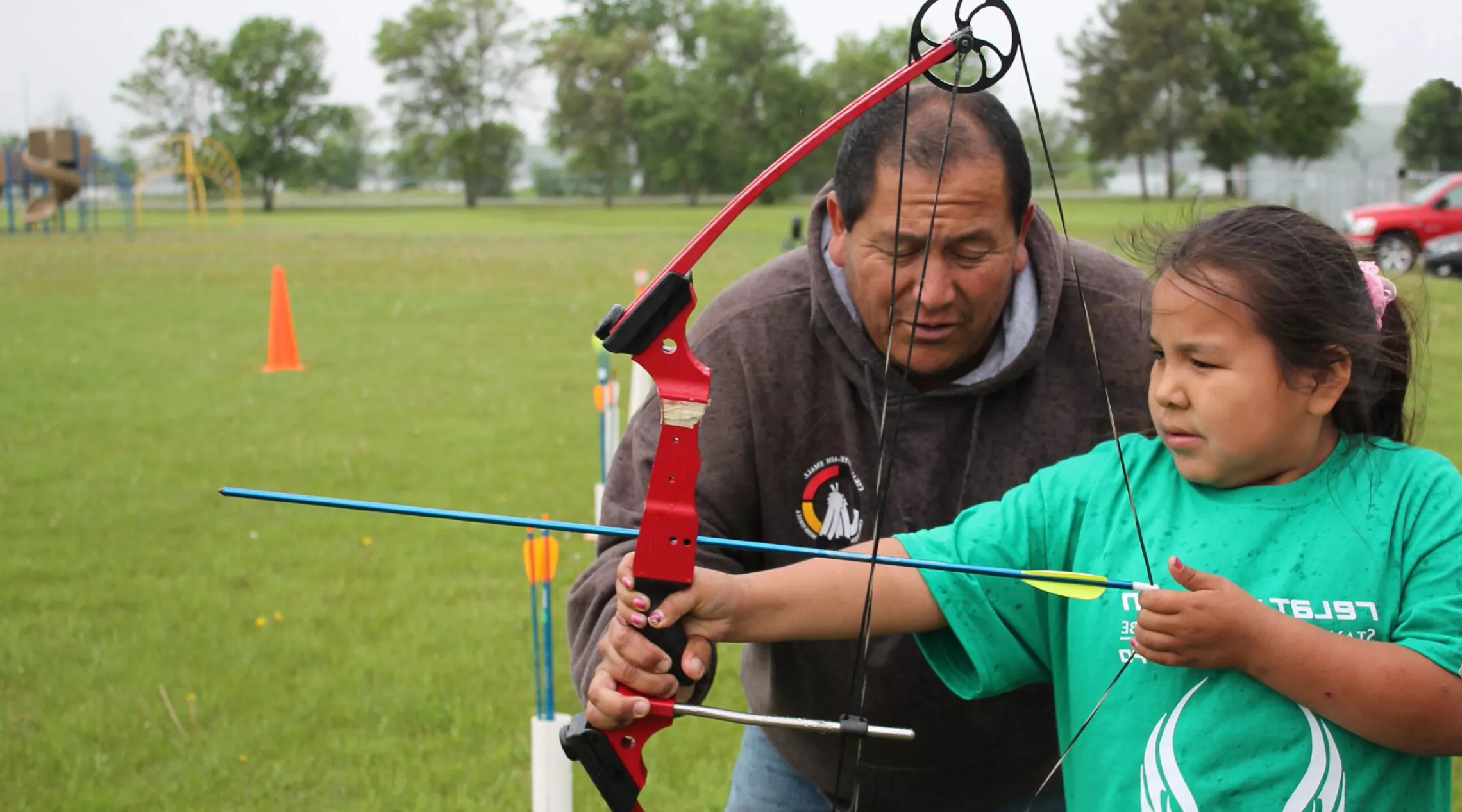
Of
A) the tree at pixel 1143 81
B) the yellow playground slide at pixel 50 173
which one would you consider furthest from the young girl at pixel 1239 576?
the yellow playground slide at pixel 50 173

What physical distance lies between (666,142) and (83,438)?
6636 mm

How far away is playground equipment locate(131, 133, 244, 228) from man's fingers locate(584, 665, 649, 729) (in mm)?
43493

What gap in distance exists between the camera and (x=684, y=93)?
3.08 m

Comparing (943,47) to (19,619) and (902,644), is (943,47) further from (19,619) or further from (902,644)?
(19,619)

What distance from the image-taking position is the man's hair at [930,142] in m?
2.21

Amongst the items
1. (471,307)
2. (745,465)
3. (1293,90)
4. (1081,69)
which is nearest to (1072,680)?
(745,465)

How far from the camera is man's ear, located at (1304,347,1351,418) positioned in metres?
1.79

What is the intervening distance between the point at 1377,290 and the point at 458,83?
Answer: 230 ft

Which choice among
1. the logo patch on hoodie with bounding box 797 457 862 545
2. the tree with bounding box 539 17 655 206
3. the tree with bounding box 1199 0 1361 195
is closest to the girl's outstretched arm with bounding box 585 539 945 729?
the logo patch on hoodie with bounding box 797 457 862 545

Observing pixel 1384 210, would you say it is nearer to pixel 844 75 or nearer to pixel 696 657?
pixel 844 75

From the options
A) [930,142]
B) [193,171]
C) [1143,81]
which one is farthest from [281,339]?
[193,171]

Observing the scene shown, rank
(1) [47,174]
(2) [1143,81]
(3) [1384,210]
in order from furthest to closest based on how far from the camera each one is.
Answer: (1) [47,174]
(2) [1143,81]
(3) [1384,210]

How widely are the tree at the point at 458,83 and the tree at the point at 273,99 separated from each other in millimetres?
8063

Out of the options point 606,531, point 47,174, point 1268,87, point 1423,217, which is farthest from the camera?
point 47,174
